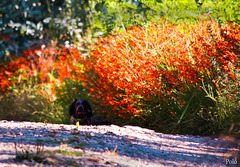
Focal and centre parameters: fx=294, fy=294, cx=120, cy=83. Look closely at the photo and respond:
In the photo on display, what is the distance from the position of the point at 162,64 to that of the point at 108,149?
242cm

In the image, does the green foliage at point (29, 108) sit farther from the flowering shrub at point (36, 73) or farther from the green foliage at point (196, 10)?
the green foliage at point (196, 10)

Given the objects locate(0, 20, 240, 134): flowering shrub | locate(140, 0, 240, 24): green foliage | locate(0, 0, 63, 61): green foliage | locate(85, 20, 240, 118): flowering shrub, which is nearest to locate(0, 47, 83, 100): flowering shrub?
locate(0, 0, 63, 61): green foliage

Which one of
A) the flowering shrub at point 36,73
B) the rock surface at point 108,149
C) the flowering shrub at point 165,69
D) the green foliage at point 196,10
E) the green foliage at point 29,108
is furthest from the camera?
the flowering shrub at point 36,73

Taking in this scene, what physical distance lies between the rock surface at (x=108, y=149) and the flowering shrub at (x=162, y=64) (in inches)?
38.5

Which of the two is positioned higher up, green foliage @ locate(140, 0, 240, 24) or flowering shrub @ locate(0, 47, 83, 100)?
green foliage @ locate(140, 0, 240, 24)

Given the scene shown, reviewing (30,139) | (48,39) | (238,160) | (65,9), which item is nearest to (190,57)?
(238,160)

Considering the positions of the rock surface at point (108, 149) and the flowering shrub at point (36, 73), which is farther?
the flowering shrub at point (36, 73)

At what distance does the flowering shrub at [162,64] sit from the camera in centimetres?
449

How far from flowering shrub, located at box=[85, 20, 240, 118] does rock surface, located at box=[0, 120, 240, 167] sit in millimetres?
978

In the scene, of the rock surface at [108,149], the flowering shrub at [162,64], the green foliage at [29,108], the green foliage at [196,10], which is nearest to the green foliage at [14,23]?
the green foliage at [29,108]

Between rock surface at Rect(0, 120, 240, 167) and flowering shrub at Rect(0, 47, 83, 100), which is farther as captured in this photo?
flowering shrub at Rect(0, 47, 83, 100)

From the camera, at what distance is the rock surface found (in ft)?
8.09

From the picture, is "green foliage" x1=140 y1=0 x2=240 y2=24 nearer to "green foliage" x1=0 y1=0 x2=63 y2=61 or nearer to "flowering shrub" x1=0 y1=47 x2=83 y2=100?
"flowering shrub" x1=0 y1=47 x2=83 y2=100

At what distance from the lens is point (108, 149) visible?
303cm
